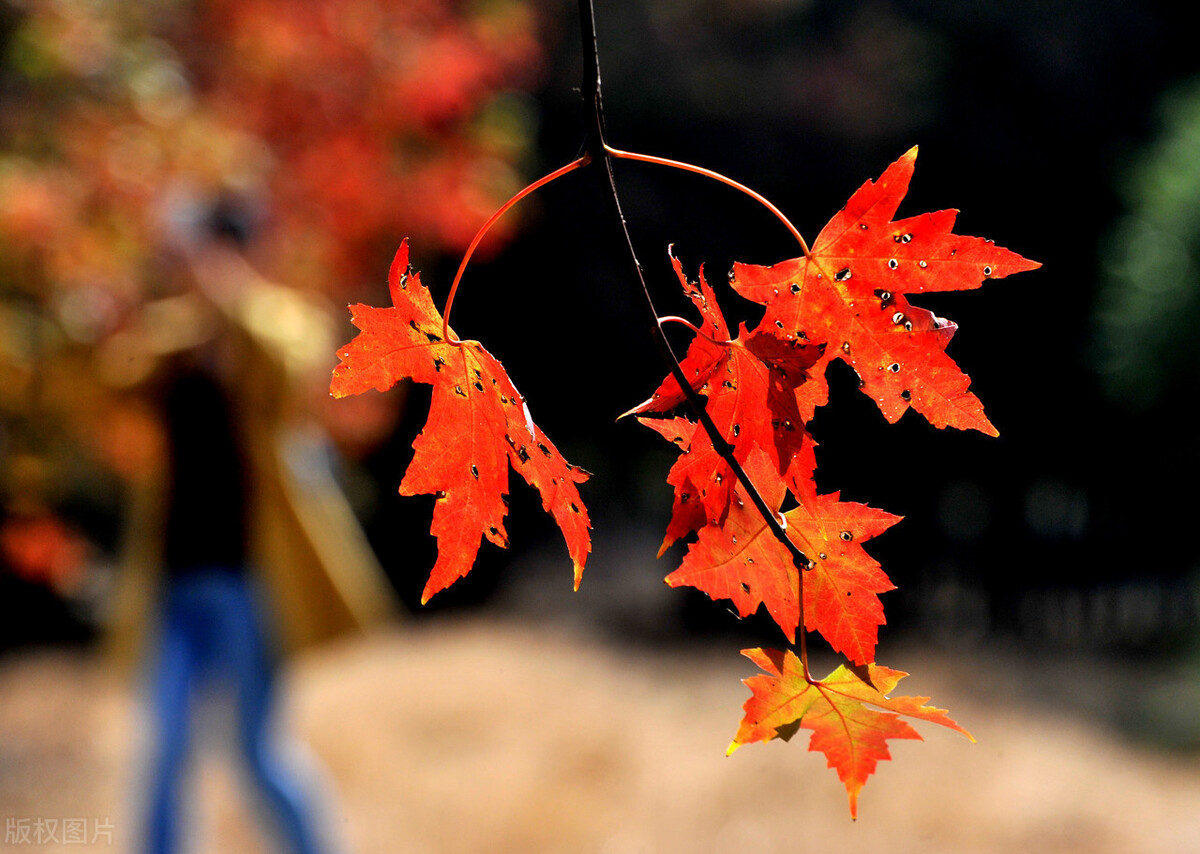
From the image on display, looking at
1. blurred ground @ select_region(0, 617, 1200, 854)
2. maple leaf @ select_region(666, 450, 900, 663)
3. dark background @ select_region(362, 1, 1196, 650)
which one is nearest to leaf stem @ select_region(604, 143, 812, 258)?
maple leaf @ select_region(666, 450, 900, 663)

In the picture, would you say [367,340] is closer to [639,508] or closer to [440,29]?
[440,29]

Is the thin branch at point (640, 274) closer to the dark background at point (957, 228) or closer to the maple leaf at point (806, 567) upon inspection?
the maple leaf at point (806, 567)

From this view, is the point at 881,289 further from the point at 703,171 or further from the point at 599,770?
the point at 599,770

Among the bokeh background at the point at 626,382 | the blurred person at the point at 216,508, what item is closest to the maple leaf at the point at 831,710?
the blurred person at the point at 216,508

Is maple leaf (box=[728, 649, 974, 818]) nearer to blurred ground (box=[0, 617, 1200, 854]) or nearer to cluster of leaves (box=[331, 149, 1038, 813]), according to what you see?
cluster of leaves (box=[331, 149, 1038, 813])

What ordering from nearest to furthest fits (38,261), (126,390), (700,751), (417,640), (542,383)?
(126,390), (38,261), (700,751), (417,640), (542,383)

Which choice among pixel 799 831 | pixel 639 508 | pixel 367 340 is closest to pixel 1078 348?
pixel 639 508

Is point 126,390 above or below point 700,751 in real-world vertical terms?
above
